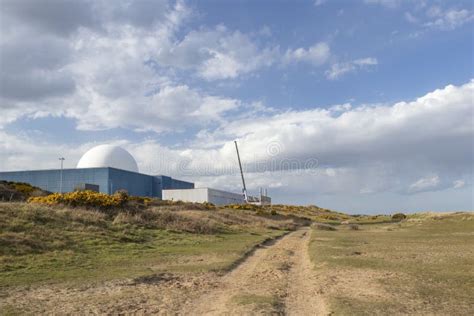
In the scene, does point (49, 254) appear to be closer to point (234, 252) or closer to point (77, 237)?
point (77, 237)

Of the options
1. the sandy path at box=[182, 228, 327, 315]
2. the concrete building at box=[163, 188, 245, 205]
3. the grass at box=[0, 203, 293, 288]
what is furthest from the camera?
the concrete building at box=[163, 188, 245, 205]

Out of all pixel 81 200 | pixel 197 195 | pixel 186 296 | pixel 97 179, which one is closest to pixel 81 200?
pixel 81 200

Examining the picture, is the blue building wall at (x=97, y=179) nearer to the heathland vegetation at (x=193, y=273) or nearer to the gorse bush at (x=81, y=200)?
the gorse bush at (x=81, y=200)

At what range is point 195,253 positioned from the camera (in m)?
19.2

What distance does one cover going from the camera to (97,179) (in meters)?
85.9

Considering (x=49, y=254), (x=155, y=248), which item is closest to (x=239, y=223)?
(x=155, y=248)

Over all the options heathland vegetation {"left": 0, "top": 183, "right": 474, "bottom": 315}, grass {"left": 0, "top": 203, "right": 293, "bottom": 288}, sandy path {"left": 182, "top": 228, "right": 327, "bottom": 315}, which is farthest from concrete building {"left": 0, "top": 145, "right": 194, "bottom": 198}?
sandy path {"left": 182, "top": 228, "right": 327, "bottom": 315}

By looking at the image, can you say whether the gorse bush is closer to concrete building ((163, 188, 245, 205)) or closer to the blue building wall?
the blue building wall

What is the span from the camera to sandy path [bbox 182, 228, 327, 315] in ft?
31.0

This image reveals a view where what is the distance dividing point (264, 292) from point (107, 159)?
8450 centimetres

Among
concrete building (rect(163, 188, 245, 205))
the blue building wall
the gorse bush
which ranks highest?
the blue building wall

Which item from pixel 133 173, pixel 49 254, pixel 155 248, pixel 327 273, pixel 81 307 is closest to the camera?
pixel 81 307

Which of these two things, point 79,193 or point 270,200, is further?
point 270,200

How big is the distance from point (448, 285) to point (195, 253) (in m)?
10.3
